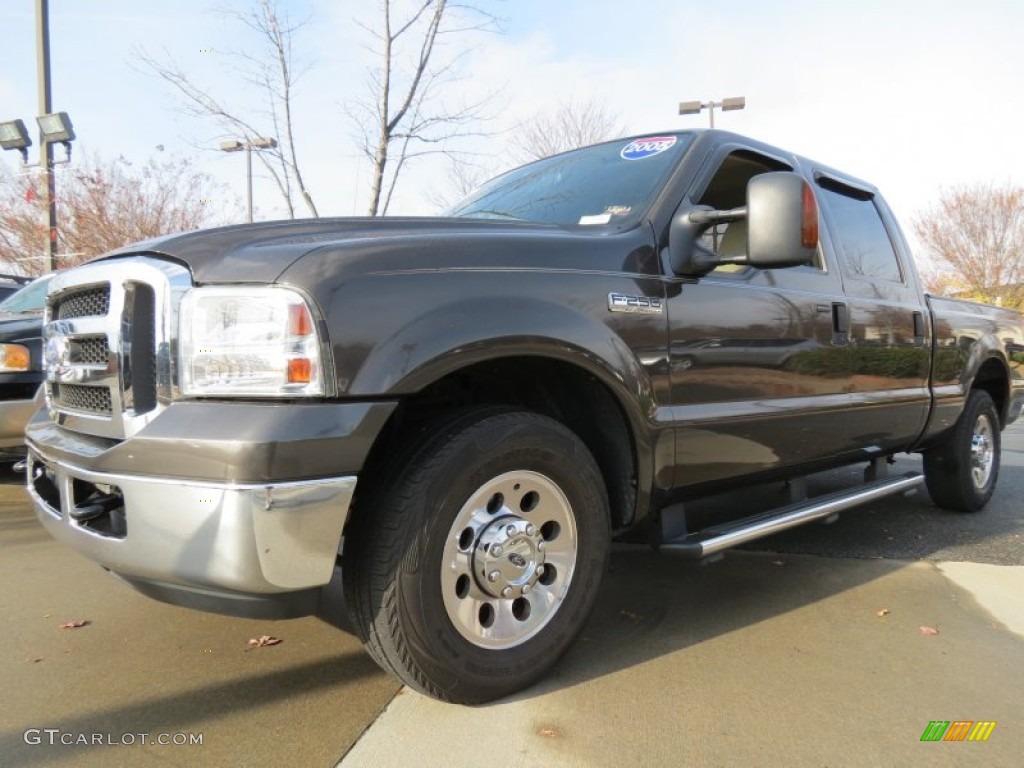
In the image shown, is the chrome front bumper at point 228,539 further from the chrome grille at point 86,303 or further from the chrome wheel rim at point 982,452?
the chrome wheel rim at point 982,452

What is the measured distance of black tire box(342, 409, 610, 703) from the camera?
211 cm

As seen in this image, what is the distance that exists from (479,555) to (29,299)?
555 cm

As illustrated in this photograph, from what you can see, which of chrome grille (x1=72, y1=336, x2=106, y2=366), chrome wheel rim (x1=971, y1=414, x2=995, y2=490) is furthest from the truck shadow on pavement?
chrome grille (x1=72, y1=336, x2=106, y2=366)

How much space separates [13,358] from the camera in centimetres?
496

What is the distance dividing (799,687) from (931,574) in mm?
1657

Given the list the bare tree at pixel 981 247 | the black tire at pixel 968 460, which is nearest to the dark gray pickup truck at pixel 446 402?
the black tire at pixel 968 460

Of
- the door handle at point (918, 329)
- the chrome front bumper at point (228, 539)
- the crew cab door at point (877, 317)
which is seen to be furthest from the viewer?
the door handle at point (918, 329)

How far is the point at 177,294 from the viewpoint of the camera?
2.04 meters

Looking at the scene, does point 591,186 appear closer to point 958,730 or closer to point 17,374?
point 958,730

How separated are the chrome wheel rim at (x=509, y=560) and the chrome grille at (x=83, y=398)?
3.59 ft

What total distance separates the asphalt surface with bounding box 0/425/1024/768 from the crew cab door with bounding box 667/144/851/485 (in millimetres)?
654

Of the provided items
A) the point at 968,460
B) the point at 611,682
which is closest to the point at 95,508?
the point at 611,682

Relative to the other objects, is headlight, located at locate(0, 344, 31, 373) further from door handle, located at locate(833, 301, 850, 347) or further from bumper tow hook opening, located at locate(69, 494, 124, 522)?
door handle, located at locate(833, 301, 850, 347)

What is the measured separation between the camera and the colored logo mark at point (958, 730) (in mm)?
2227
